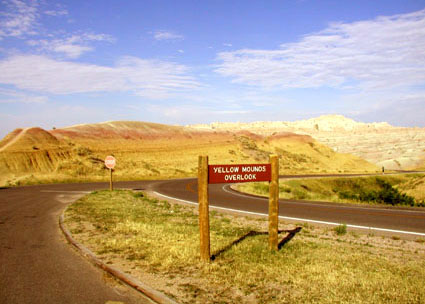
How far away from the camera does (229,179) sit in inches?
298

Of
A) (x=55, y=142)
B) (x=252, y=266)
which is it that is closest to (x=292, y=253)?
(x=252, y=266)

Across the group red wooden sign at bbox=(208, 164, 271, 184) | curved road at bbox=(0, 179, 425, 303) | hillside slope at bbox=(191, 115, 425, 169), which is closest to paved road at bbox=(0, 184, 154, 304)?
curved road at bbox=(0, 179, 425, 303)

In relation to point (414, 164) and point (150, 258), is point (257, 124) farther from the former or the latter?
point (150, 258)

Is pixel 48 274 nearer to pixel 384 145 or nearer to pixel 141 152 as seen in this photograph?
pixel 141 152

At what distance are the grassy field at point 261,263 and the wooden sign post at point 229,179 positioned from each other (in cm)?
38

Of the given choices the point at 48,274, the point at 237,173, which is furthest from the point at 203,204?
the point at 48,274

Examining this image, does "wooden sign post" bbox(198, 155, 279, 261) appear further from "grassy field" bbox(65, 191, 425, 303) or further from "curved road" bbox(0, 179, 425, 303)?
"curved road" bbox(0, 179, 425, 303)

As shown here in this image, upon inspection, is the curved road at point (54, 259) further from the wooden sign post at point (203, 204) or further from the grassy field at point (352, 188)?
the grassy field at point (352, 188)

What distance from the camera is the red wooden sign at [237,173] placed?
7332mm

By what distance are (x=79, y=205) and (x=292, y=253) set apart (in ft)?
37.5

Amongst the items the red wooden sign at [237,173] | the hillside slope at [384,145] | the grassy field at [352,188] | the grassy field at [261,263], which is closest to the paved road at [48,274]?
the grassy field at [261,263]

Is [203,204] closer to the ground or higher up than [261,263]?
higher up

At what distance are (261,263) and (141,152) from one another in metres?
60.2

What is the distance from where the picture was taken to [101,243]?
8.65 m
